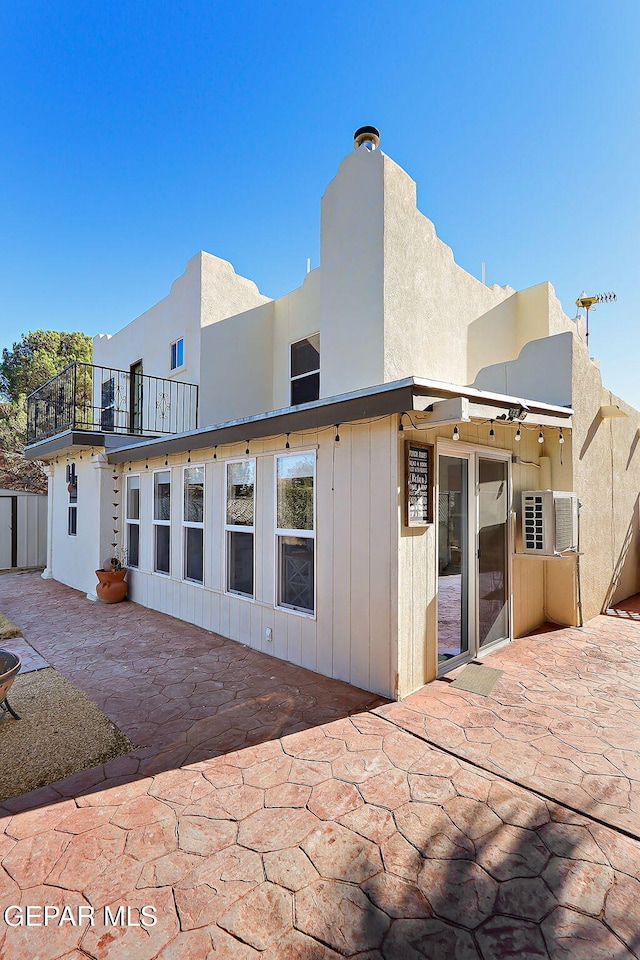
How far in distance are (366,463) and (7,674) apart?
135 inches

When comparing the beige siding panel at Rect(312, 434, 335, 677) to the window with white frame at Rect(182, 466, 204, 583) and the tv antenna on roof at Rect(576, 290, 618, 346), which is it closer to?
the window with white frame at Rect(182, 466, 204, 583)

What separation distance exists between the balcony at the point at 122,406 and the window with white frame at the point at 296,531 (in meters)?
5.01

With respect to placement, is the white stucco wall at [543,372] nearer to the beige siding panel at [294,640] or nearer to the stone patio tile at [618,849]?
the beige siding panel at [294,640]

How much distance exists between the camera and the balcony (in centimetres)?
935

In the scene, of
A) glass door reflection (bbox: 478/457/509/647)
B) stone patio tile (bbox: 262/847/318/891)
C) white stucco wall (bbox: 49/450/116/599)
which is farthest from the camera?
white stucco wall (bbox: 49/450/116/599)

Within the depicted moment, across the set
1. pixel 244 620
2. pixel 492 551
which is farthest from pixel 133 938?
pixel 492 551

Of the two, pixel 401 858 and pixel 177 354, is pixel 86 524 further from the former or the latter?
pixel 401 858

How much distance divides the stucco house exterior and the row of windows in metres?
0.04

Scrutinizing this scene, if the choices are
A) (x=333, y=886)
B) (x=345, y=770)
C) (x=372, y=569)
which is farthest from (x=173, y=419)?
(x=333, y=886)

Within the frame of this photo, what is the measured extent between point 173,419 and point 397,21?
309 inches

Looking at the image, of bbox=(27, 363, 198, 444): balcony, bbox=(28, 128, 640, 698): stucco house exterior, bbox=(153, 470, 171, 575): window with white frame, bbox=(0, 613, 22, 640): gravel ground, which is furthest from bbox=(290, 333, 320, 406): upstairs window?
bbox=(0, 613, 22, 640): gravel ground

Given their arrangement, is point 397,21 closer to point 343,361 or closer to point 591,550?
point 343,361

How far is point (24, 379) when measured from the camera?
18.7m

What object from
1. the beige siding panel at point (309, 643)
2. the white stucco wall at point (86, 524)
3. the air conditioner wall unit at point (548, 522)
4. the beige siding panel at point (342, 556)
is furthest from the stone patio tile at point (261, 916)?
the white stucco wall at point (86, 524)
